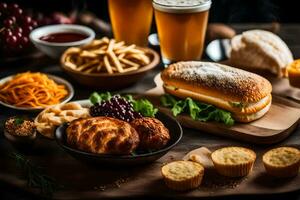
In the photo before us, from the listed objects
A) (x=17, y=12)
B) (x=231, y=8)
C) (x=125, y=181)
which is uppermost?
(x=17, y=12)

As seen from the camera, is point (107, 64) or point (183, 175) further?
point (107, 64)

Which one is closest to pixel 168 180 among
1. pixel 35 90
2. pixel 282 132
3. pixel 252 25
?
pixel 282 132

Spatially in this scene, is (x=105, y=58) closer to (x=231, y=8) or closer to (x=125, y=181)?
(x=125, y=181)

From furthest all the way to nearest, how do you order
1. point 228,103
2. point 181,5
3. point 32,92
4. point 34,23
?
point 34,23 < point 181,5 < point 32,92 < point 228,103

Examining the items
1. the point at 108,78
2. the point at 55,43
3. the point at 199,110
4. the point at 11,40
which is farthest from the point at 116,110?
the point at 11,40

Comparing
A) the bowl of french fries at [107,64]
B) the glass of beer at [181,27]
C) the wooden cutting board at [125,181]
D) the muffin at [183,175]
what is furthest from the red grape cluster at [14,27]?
the muffin at [183,175]

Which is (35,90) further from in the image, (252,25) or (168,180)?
(252,25)

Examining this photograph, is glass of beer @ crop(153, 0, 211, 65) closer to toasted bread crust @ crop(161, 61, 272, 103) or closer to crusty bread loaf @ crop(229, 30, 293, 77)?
crusty bread loaf @ crop(229, 30, 293, 77)

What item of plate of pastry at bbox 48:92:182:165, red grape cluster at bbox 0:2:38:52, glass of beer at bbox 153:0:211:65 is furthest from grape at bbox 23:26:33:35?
plate of pastry at bbox 48:92:182:165
